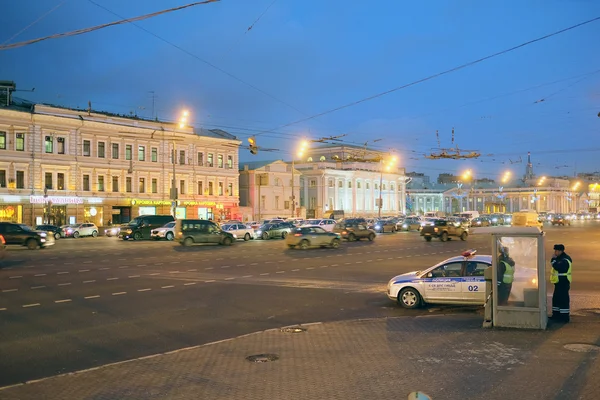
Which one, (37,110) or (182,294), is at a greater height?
(37,110)

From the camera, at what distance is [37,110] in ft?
179

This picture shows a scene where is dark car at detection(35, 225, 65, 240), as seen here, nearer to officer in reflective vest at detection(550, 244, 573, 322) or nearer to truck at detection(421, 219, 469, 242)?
truck at detection(421, 219, 469, 242)

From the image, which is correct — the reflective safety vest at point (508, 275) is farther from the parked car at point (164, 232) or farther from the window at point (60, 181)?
the window at point (60, 181)

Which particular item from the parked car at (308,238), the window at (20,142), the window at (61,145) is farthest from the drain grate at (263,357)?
the window at (61,145)

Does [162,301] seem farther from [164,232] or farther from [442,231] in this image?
[442,231]

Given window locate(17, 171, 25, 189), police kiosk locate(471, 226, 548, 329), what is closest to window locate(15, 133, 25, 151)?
window locate(17, 171, 25, 189)

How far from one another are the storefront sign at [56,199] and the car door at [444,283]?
48.0 metres

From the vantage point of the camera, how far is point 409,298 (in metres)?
14.0

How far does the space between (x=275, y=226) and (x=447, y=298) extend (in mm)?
34541

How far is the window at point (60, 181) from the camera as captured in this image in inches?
2244

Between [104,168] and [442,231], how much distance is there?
37.0 metres

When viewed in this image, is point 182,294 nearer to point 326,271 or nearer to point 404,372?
point 326,271

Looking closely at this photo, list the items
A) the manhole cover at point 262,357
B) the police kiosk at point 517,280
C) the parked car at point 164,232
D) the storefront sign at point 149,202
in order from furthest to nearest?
the storefront sign at point 149,202 < the parked car at point 164,232 < the police kiosk at point 517,280 < the manhole cover at point 262,357

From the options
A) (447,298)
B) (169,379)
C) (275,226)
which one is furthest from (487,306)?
(275,226)
